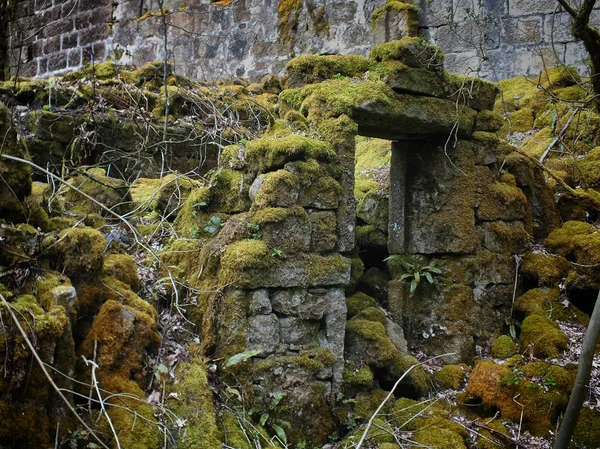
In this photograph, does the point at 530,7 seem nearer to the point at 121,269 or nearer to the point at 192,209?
the point at 192,209

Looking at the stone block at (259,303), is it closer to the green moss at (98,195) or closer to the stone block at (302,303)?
the stone block at (302,303)

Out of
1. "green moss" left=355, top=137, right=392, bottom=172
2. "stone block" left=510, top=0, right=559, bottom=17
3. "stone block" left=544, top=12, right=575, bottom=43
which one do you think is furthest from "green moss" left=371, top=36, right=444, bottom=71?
"stone block" left=510, top=0, right=559, bottom=17

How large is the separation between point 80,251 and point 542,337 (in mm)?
4134

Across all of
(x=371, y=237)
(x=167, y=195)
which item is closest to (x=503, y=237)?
(x=371, y=237)

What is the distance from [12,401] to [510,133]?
23.4 ft

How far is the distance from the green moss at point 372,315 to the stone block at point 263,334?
1.19m

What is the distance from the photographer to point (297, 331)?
197 inches

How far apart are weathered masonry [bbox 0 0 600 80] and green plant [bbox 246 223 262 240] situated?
3.86 meters

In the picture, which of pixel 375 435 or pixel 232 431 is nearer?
pixel 232 431


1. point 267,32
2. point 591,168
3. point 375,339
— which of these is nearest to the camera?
point 375,339

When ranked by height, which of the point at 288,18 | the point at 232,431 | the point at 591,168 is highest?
the point at 288,18

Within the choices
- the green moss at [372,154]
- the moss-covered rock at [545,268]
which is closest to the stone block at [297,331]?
the moss-covered rock at [545,268]

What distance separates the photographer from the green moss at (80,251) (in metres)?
4.08

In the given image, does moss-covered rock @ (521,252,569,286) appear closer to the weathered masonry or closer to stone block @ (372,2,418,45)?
the weathered masonry
